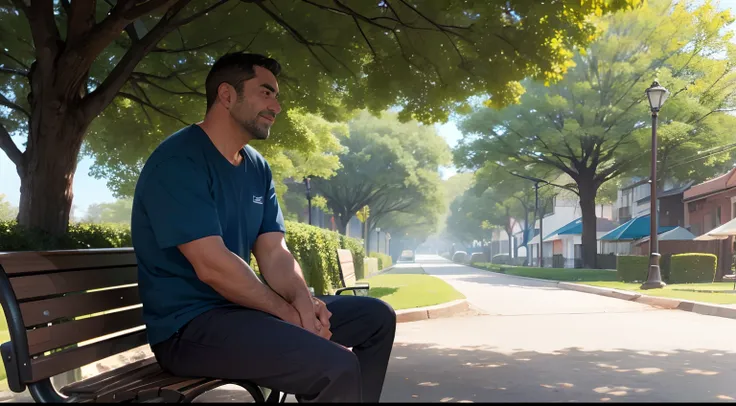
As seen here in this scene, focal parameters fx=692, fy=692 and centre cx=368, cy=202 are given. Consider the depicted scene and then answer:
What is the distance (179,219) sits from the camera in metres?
2.55

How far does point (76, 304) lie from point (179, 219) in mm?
795

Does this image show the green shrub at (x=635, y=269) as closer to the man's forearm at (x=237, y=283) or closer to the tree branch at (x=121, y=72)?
the tree branch at (x=121, y=72)

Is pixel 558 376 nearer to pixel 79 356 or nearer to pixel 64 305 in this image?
pixel 79 356

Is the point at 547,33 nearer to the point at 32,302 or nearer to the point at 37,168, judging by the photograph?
the point at 37,168

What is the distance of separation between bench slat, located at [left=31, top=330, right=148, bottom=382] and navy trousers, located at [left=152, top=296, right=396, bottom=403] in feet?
1.26

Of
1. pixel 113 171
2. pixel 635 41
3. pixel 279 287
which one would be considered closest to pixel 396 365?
pixel 279 287

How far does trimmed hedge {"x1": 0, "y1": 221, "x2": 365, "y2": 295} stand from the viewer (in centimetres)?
762

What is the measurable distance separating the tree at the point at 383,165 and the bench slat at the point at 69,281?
1544 inches

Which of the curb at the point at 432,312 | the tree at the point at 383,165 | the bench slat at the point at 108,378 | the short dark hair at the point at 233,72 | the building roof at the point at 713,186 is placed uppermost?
the tree at the point at 383,165

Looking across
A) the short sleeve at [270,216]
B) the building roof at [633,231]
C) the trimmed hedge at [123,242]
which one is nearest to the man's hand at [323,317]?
the short sleeve at [270,216]

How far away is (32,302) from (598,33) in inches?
338

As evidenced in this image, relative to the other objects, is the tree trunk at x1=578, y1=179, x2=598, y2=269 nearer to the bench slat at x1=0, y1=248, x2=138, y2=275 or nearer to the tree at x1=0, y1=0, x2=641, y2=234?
the tree at x1=0, y1=0, x2=641, y2=234

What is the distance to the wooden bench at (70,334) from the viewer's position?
2.52 metres

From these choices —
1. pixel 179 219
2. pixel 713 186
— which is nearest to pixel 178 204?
pixel 179 219
